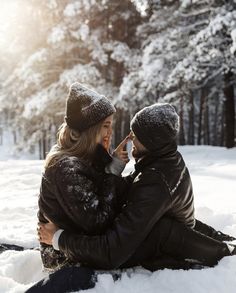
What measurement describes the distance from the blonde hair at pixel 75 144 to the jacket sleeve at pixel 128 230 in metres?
0.53

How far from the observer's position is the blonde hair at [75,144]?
11.3 ft

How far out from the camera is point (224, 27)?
1352cm

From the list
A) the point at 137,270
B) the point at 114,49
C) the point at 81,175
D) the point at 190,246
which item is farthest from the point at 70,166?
the point at 114,49

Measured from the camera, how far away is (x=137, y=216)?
10.1 feet

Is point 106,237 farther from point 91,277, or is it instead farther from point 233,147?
point 233,147

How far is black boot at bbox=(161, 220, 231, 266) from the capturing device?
131 inches

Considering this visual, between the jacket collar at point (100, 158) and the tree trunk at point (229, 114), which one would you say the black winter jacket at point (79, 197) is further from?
the tree trunk at point (229, 114)

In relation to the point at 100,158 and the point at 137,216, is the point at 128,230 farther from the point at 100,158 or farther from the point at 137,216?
the point at 100,158

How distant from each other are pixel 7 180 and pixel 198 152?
26.5 ft

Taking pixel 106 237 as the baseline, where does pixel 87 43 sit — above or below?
above

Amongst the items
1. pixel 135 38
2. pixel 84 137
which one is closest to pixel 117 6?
pixel 135 38

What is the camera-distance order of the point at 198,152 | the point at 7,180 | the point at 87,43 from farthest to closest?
1. the point at 87,43
2. the point at 198,152
3. the point at 7,180

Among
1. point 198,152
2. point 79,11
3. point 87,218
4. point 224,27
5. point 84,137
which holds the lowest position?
point 198,152

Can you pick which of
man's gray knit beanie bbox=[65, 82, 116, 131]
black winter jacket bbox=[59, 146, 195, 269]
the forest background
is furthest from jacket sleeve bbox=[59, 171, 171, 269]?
the forest background
